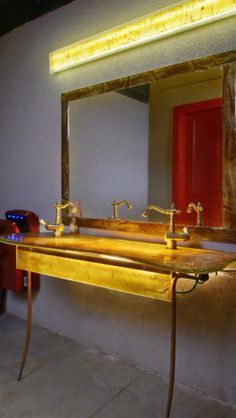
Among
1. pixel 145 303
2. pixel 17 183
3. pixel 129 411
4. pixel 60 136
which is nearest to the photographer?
pixel 129 411

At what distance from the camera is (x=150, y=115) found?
1.78m

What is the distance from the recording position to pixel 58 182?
226cm

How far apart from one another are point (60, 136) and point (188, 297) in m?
1.31

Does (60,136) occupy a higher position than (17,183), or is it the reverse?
(60,136)

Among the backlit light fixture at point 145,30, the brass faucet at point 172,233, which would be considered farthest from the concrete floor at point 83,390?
the backlit light fixture at point 145,30

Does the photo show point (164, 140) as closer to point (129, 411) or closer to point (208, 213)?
point (208, 213)

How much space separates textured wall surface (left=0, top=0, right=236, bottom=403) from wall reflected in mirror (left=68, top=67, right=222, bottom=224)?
Result: 0.43 feet

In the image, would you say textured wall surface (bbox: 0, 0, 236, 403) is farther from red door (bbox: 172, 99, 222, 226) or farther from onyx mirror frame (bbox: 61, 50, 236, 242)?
red door (bbox: 172, 99, 222, 226)

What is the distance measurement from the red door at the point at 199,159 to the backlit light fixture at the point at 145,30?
0.37 meters

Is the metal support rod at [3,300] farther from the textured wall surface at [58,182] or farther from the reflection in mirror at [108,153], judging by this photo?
the reflection in mirror at [108,153]

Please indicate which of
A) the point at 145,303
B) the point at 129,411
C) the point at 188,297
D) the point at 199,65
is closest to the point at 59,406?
the point at 129,411

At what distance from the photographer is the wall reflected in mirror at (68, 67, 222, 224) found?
5.50 feet

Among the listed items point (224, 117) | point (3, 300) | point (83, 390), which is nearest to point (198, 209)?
point (224, 117)

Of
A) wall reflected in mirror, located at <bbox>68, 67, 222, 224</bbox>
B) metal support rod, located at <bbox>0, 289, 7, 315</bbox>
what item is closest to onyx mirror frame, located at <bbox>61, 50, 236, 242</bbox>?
wall reflected in mirror, located at <bbox>68, 67, 222, 224</bbox>
